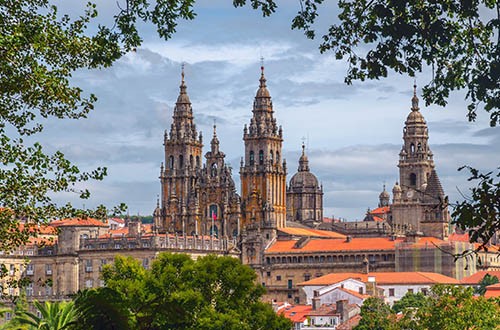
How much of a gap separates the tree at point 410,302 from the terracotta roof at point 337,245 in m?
23.0

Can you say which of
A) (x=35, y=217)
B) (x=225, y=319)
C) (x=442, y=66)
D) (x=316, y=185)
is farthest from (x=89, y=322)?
(x=316, y=185)

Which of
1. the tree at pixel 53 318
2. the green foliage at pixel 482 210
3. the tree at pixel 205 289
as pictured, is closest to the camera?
the green foliage at pixel 482 210

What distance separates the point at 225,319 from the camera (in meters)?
54.5

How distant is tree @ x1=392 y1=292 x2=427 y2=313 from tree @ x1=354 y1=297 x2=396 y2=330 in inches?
323

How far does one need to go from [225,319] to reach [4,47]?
1343 inches

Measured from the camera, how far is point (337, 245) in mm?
145750

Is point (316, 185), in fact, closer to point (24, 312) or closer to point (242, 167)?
point (242, 167)

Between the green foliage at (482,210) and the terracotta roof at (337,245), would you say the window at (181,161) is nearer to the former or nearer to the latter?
the terracotta roof at (337,245)

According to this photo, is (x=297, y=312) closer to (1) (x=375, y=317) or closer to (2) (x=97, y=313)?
(1) (x=375, y=317)

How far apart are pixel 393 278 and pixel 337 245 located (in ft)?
60.3

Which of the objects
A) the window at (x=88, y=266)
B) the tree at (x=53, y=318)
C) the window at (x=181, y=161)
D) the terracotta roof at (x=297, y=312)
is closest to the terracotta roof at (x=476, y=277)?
the terracotta roof at (x=297, y=312)

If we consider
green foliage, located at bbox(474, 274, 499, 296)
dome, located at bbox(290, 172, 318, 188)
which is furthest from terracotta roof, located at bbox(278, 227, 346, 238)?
green foliage, located at bbox(474, 274, 499, 296)

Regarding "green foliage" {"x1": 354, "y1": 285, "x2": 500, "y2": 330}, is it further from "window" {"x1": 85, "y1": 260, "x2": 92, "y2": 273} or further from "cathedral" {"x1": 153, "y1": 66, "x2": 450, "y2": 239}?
"cathedral" {"x1": 153, "y1": 66, "x2": 450, "y2": 239}

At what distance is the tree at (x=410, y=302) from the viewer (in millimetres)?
111375
